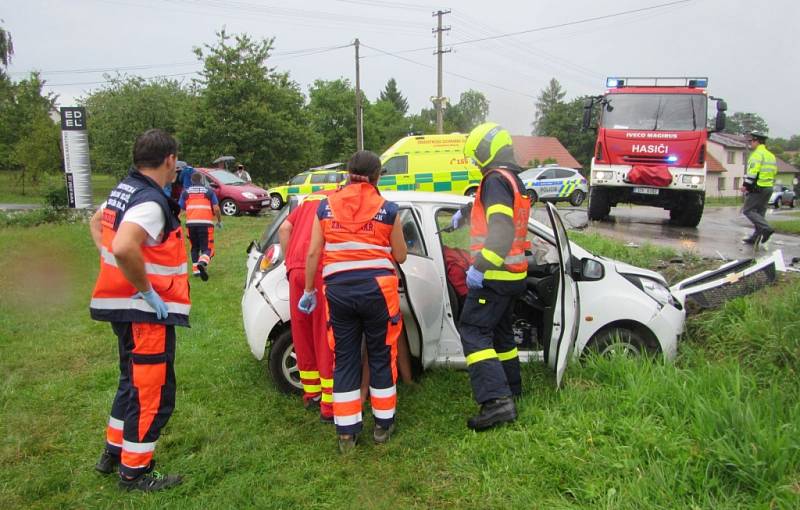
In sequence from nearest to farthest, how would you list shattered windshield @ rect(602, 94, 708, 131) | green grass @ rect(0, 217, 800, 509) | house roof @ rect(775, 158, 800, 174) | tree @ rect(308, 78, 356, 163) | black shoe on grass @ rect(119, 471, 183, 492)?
green grass @ rect(0, 217, 800, 509) → black shoe on grass @ rect(119, 471, 183, 492) → shattered windshield @ rect(602, 94, 708, 131) → tree @ rect(308, 78, 356, 163) → house roof @ rect(775, 158, 800, 174)

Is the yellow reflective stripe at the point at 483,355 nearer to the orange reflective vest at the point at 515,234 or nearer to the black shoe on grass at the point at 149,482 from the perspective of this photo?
the orange reflective vest at the point at 515,234

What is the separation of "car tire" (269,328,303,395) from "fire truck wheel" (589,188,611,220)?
31.4 feet

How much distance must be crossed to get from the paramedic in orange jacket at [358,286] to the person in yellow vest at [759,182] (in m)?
7.52

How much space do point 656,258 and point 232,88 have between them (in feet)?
73.8

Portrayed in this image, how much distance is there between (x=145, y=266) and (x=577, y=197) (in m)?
20.9

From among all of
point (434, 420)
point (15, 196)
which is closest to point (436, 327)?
point (434, 420)

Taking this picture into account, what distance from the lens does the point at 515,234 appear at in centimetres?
326

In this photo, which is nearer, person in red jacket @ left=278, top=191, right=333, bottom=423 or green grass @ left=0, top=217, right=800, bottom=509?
green grass @ left=0, top=217, right=800, bottom=509

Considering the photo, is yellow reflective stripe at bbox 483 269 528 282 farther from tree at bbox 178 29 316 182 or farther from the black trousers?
tree at bbox 178 29 316 182

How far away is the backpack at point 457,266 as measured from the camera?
386 centimetres

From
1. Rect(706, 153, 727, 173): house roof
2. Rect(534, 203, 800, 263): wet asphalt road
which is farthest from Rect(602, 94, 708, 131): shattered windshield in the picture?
Rect(706, 153, 727, 173): house roof

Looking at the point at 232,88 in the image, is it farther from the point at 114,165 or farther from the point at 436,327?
the point at 436,327

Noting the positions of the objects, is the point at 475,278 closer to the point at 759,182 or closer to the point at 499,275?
the point at 499,275

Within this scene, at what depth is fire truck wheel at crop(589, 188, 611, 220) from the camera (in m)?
11.8
